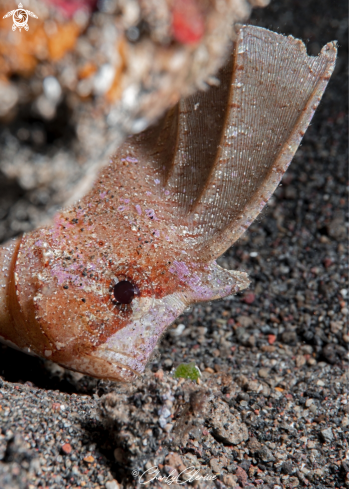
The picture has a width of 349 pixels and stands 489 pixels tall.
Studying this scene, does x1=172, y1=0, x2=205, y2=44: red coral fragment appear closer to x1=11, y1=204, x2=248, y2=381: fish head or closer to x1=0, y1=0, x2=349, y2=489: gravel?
x1=0, y1=0, x2=349, y2=489: gravel

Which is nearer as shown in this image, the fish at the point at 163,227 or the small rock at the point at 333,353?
the fish at the point at 163,227

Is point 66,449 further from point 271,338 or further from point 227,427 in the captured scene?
point 271,338

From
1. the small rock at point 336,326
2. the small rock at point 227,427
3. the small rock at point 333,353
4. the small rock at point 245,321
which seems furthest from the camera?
the small rock at point 245,321

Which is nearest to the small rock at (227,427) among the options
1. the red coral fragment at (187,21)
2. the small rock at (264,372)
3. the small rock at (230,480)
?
the small rock at (230,480)

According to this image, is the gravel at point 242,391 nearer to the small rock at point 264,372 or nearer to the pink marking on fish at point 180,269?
the small rock at point 264,372

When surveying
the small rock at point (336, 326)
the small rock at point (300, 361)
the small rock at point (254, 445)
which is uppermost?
the small rock at point (336, 326)

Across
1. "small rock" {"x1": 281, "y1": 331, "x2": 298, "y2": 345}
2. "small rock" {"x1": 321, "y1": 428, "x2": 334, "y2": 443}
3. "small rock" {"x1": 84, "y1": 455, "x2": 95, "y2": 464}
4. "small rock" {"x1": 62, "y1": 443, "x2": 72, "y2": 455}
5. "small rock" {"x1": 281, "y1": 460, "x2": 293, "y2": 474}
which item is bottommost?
"small rock" {"x1": 62, "y1": 443, "x2": 72, "y2": 455}

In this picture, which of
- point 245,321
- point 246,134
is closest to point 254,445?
point 245,321

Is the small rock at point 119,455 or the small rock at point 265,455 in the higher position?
the small rock at point 265,455

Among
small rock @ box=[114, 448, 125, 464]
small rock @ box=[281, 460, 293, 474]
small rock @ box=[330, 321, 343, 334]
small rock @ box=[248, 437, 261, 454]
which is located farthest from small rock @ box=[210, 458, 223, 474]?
small rock @ box=[330, 321, 343, 334]

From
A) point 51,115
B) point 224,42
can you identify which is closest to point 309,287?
point 224,42
